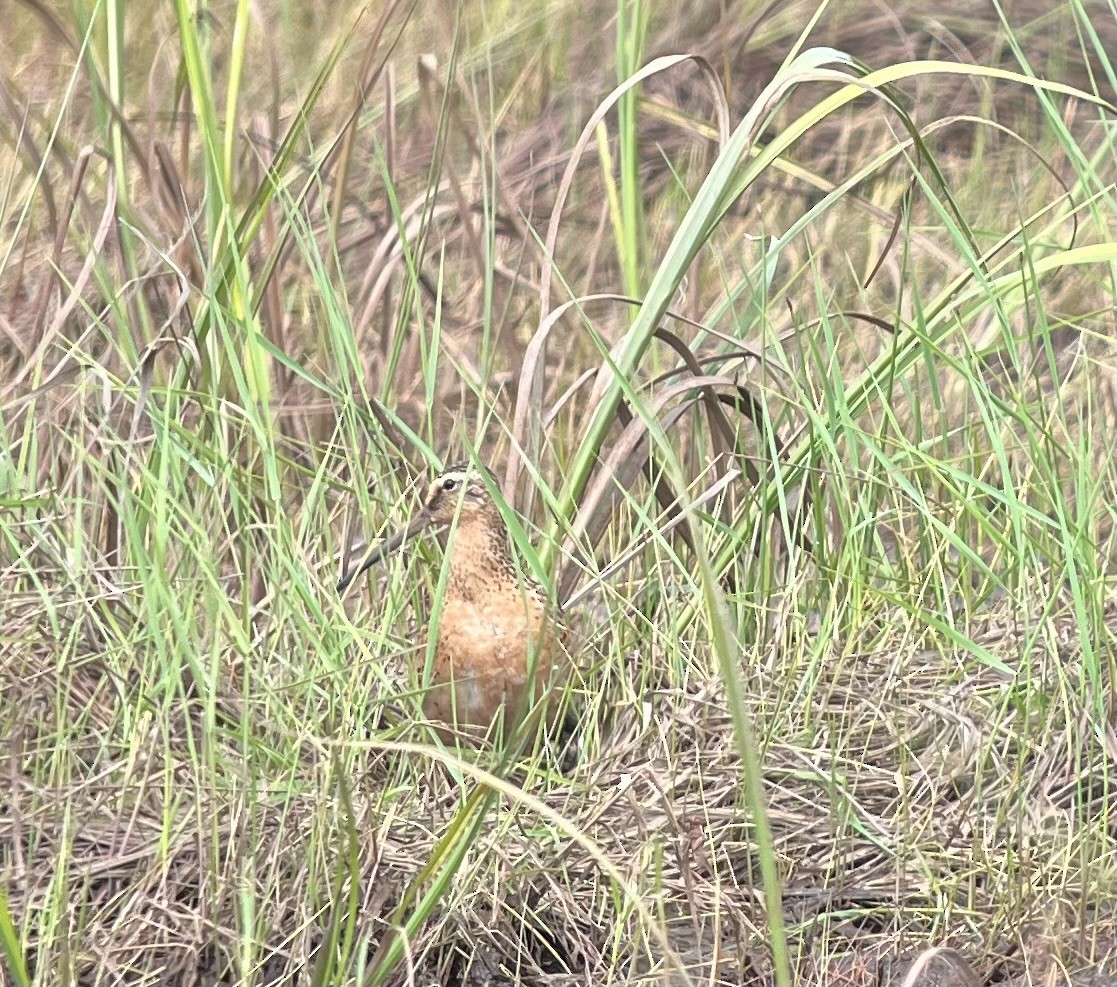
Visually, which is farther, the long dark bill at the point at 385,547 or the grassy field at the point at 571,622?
the long dark bill at the point at 385,547

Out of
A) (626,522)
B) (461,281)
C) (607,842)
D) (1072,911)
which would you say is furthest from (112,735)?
(461,281)

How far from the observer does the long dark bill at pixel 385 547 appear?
2605 mm

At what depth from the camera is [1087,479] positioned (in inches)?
95.1

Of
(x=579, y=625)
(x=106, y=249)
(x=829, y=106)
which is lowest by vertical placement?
(x=579, y=625)

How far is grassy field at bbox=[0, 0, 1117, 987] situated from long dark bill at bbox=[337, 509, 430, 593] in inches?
1.6

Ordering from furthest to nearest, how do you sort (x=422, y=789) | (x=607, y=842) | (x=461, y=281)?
1. (x=461, y=281)
2. (x=422, y=789)
3. (x=607, y=842)

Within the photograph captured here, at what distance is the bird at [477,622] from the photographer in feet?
8.35

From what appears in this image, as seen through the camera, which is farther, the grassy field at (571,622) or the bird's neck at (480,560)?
the bird's neck at (480,560)

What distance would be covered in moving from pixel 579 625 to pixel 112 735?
0.79 m

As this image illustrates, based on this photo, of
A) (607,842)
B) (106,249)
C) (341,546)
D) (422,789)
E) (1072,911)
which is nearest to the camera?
(1072,911)

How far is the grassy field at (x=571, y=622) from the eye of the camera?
2072mm

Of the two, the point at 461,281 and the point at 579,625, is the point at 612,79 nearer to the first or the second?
the point at 461,281

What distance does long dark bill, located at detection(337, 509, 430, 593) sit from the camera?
8.55 ft

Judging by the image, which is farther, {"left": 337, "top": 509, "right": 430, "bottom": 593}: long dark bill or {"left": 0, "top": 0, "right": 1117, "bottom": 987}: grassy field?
{"left": 337, "top": 509, "right": 430, "bottom": 593}: long dark bill
